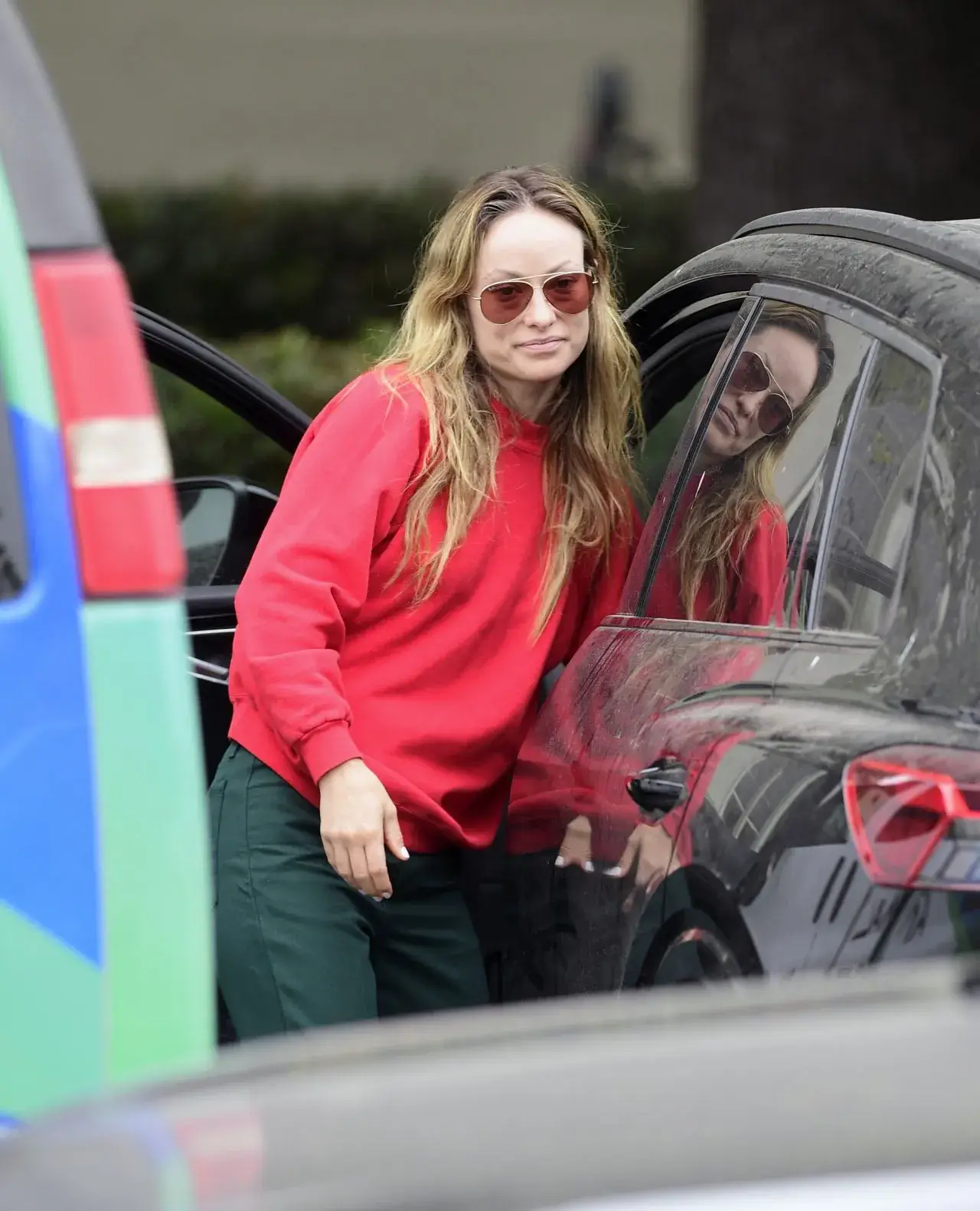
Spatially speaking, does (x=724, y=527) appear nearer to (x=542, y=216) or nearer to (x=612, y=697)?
(x=612, y=697)

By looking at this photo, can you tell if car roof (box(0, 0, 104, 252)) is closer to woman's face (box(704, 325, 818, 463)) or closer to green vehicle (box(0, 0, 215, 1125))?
green vehicle (box(0, 0, 215, 1125))

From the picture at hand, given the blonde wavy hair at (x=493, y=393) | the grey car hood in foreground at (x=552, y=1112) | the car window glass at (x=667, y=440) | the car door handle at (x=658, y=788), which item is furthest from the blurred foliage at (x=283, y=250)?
the grey car hood in foreground at (x=552, y=1112)

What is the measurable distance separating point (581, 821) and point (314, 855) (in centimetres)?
44

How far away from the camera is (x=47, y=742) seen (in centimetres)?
179

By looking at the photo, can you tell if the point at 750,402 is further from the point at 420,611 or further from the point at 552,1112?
the point at 552,1112

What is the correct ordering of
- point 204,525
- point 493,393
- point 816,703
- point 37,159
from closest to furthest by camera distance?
point 37,159 → point 816,703 → point 493,393 → point 204,525

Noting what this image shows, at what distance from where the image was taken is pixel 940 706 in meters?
1.98

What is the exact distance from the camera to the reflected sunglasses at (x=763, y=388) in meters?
2.49

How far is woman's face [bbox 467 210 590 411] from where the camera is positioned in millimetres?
2926

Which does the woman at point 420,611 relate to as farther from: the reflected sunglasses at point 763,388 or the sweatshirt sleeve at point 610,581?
the reflected sunglasses at point 763,388

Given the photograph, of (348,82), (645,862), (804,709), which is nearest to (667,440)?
(645,862)

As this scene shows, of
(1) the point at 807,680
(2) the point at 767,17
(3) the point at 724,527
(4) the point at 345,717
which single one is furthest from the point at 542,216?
(2) the point at 767,17

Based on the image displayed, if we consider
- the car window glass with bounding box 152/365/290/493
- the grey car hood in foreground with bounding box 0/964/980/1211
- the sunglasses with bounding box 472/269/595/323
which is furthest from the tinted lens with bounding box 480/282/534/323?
the car window glass with bounding box 152/365/290/493

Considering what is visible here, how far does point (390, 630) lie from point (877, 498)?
886 millimetres
